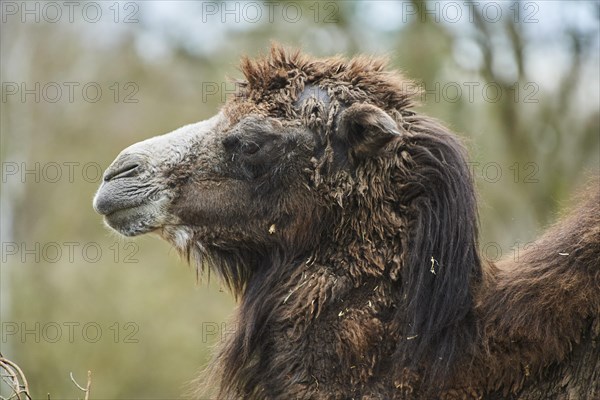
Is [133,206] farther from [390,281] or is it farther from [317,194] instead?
[390,281]

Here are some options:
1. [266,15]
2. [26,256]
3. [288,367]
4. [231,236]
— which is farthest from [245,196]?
[26,256]

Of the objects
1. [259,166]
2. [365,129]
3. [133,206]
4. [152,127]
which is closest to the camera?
[365,129]

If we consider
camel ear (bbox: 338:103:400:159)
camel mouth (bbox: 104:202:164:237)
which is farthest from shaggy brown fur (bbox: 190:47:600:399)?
camel mouth (bbox: 104:202:164:237)

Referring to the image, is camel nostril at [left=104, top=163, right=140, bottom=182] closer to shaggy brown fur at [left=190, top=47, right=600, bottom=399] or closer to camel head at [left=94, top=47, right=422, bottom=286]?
Answer: camel head at [left=94, top=47, right=422, bottom=286]

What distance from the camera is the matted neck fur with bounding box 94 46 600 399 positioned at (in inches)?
155

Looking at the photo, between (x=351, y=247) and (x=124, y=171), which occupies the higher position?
(x=124, y=171)

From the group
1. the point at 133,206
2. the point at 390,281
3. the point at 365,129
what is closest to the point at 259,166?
the point at 365,129

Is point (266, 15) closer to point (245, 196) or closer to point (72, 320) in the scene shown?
point (72, 320)

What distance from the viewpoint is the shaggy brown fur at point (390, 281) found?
3.92 meters

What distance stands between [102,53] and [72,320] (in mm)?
5937

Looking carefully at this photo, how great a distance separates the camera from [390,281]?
4301 mm

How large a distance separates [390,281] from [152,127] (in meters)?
14.4

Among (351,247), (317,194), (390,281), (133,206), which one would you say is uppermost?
(317,194)

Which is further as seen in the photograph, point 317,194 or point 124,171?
point 124,171
